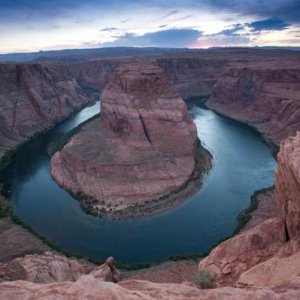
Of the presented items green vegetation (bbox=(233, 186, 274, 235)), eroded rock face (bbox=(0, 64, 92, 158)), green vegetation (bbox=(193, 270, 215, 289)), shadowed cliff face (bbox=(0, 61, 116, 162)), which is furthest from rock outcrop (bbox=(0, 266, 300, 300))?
shadowed cliff face (bbox=(0, 61, 116, 162))

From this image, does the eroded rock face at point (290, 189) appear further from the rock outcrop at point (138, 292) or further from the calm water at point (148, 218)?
the calm water at point (148, 218)

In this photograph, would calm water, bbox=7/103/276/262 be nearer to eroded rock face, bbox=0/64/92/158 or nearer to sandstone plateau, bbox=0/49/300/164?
eroded rock face, bbox=0/64/92/158

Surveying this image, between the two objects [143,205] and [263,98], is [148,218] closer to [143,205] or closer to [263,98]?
[143,205]

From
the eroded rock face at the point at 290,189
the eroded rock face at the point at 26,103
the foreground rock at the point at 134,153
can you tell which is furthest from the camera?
the eroded rock face at the point at 26,103

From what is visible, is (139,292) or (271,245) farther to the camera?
(271,245)

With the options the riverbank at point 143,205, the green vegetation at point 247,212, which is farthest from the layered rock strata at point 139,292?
the riverbank at point 143,205

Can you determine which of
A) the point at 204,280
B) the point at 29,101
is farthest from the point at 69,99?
the point at 204,280

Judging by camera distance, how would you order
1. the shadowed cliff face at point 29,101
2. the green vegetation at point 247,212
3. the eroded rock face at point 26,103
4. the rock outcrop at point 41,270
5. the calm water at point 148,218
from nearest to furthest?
the rock outcrop at point 41,270, the calm water at point 148,218, the green vegetation at point 247,212, the eroded rock face at point 26,103, the shadowed cliff face at point 29,101
